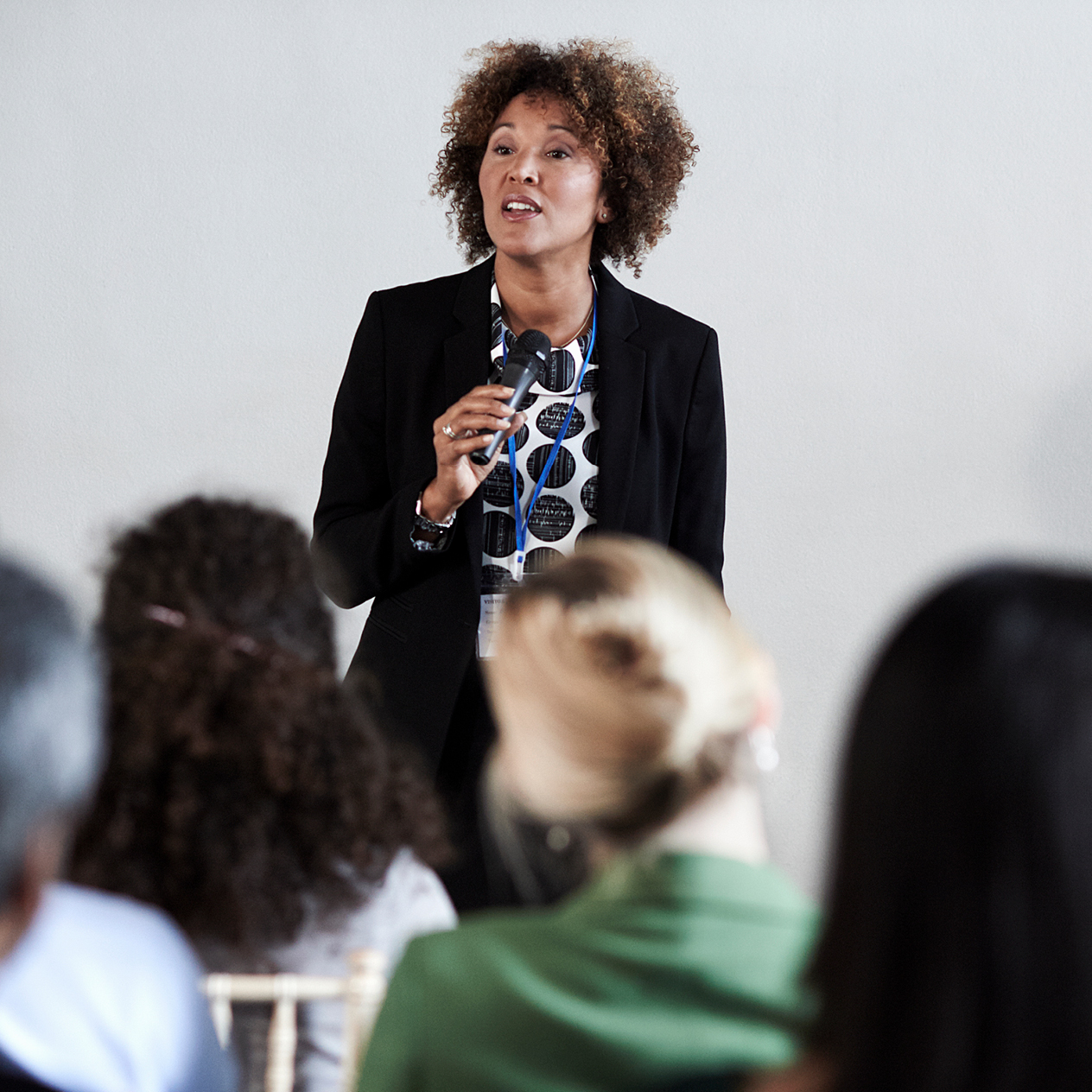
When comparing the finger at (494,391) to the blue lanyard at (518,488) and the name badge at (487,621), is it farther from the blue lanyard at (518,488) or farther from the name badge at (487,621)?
the name badge at (487,621)

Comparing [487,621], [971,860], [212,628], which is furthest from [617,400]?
[971,860]

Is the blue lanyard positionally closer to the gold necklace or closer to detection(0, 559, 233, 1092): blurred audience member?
the gold necklace

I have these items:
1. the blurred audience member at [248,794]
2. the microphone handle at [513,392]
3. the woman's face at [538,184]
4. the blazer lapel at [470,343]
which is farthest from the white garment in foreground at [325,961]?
the woman's face at [538,184]

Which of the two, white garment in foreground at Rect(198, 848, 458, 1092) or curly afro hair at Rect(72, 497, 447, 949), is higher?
curly afro hair at Rect(72, 497, 447, 949)

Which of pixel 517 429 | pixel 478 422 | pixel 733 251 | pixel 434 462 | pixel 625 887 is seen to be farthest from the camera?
pixel 733 251

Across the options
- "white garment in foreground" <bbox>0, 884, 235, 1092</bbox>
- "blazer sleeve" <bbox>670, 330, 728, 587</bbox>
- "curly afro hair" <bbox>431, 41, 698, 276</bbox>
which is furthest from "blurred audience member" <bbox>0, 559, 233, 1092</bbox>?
"curly afro hair" <bbox>431, 41, 698, 276</bbox>

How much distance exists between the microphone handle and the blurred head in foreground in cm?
104

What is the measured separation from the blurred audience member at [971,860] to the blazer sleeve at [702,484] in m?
1.46

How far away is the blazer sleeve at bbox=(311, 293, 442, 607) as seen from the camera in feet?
6.19

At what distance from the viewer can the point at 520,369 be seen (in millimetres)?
1812

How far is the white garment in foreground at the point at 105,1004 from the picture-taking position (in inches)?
31.1

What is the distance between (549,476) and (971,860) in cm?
146

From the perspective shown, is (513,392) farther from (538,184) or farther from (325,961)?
(325,961)

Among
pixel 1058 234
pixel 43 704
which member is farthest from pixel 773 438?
pixel 43 704
